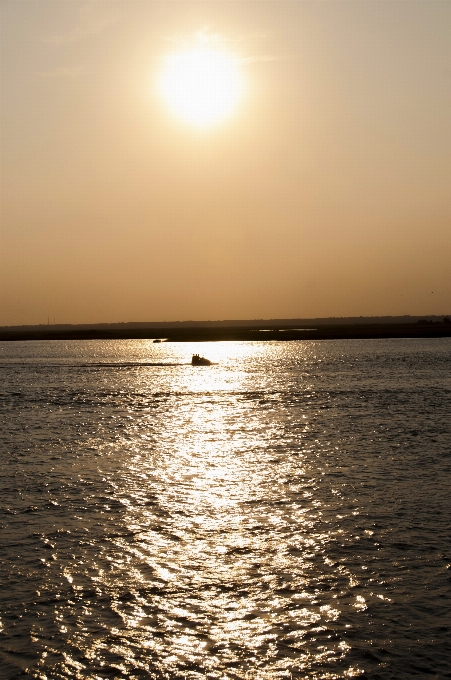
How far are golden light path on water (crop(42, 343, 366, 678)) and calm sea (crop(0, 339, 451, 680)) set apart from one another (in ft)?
0.17

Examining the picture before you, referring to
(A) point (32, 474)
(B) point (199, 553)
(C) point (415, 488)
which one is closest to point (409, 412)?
(C) point (415, 488)

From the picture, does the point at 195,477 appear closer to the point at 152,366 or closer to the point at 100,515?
the point at 100,515

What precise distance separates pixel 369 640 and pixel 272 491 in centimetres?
1260

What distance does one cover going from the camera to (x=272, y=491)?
26781mm

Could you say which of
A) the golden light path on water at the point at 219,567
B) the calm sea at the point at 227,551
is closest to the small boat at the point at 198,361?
the calm sea at the point at 227,551

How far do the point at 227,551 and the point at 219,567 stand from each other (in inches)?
49.9

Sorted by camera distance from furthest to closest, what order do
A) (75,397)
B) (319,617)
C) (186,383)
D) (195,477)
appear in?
(186,383)
(75,397)
(195,477)
(319,617)

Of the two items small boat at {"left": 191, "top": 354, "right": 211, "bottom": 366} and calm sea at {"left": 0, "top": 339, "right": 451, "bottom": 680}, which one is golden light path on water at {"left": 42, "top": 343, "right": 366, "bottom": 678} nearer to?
calm sea at {"left": 0, "top": 339, "right": 451, "bottom": 680}

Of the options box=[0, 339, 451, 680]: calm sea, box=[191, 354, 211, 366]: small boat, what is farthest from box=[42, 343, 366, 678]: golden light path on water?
box=[191, 354, 211, 366]: small boat

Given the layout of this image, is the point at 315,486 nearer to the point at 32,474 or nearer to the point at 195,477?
the point at 195,477

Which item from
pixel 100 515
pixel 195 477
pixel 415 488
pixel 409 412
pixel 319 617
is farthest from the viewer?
pixel 409 412

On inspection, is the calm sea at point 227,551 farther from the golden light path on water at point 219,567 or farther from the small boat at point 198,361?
the small boat at point 198,361

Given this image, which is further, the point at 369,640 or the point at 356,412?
the point at 356,412

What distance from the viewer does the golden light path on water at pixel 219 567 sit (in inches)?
543
